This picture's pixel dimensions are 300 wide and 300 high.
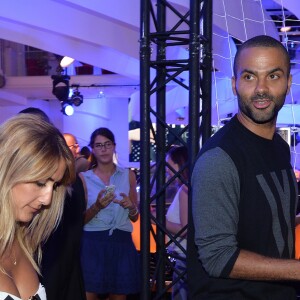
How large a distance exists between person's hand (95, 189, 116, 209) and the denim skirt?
31 centimetres

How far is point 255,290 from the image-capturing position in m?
1.77

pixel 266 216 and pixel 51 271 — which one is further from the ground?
pixel 266 216

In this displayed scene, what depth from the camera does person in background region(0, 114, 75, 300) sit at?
1.40 meters

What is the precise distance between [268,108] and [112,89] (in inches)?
548

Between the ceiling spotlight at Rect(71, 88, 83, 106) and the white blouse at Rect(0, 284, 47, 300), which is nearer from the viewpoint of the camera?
the white blouse at Rect(0, 284, 47, 300)

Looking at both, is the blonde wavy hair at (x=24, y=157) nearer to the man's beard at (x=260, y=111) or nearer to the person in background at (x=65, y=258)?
the man's beard at (x=260, y=111)

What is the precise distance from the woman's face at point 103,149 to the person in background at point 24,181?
2614mm

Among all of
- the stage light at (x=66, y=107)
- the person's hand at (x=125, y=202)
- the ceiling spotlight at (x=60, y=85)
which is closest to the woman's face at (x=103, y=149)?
the person's hand at (x=125, y=202)

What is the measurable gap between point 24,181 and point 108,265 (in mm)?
2685

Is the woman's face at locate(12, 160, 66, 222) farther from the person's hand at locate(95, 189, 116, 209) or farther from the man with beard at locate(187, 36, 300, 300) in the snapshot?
the person's hand at locate(95, 189, 116, 209)

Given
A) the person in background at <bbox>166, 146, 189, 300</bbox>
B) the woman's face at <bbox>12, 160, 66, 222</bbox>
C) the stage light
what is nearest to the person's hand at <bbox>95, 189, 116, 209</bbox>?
the person in background at <bbox>166, 146, 189, 300</bbox>

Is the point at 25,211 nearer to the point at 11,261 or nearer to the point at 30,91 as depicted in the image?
the point at 11,261

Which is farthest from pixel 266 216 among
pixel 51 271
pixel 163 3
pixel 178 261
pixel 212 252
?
pixel 163 3

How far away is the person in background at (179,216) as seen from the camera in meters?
3.77
